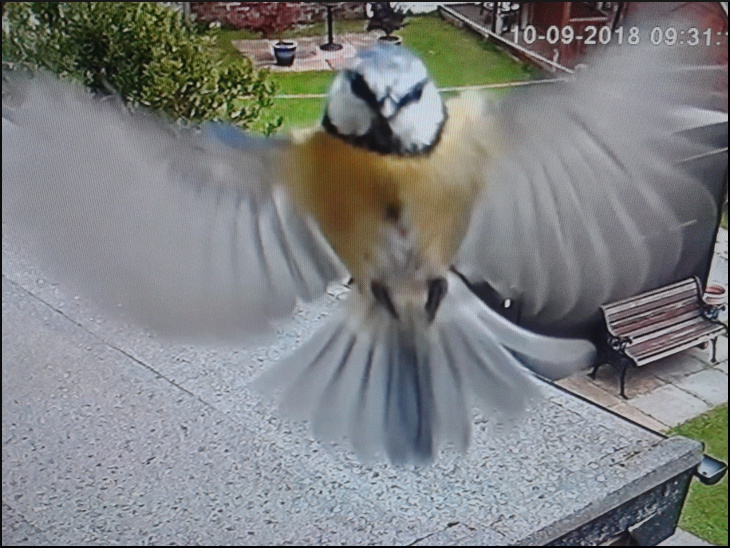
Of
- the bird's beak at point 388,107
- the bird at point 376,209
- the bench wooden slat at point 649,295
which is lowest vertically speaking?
the bench wooden slat at point 649,295

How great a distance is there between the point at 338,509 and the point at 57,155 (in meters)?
0.59

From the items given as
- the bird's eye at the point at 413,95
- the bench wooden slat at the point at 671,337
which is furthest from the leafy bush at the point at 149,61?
the bench wooden slat at the point at 671,337

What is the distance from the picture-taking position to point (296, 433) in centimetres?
97

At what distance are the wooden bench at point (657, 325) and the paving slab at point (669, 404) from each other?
0.20ft

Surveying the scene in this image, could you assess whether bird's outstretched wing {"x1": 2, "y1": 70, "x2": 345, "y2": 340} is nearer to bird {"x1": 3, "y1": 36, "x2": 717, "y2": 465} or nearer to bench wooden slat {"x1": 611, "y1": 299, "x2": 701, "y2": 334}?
bird {"x1": 3, "y1": 36, "x2": 717, "y2": 465}

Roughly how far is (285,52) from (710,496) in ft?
3.59

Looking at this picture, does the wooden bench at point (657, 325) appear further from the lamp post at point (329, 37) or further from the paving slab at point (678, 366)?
the lamp post at point (329, 37)

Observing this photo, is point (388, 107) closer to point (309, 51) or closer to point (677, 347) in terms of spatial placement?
point (309, 51)

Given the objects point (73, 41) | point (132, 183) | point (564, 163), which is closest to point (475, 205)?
point (564, 163)

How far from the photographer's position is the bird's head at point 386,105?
366 millimetres

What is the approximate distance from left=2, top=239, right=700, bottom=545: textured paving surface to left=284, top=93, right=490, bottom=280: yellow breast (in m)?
0.38

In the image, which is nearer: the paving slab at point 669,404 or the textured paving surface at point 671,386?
the textured paving surface at point 671,386

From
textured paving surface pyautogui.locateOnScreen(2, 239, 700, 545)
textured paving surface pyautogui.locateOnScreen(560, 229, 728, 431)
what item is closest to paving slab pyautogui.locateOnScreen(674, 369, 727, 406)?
textured paving surface pyautogui.locateOnScreen(560, 229, 728, 431)

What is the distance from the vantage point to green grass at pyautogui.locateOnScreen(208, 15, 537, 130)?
428mm
